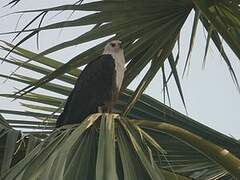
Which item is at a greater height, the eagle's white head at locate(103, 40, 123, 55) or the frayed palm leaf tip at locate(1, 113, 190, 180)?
the eagle's white head at locate(103, 40, 123, 55)

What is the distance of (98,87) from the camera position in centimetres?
346

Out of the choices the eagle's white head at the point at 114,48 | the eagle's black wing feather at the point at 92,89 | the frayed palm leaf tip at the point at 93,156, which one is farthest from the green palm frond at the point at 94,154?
the eagle's black wing feather at the point at 92,89

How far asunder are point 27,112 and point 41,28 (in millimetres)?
1088

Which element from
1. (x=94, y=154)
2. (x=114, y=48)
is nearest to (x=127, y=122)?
(x=94, y=154)

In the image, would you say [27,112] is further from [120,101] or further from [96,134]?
[96,134]

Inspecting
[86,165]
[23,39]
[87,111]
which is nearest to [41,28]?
[23,39]

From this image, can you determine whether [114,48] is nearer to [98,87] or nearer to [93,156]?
[98,87]

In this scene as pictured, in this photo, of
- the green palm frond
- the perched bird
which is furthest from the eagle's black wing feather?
the green palm frond

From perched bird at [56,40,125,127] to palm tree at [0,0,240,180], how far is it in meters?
0.10

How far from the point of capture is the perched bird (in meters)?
3.30

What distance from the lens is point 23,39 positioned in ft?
7.73

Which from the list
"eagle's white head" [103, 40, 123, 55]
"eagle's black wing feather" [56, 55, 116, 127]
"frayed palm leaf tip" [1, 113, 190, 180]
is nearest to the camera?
"frayed palm leaf tip" [1, 113, 190, 180]

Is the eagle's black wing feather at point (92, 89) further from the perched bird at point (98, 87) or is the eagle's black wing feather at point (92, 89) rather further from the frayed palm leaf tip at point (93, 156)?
the frayed palm leaf tip at point (93, 156)

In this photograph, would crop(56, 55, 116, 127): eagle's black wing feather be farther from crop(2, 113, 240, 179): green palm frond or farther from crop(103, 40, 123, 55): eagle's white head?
crop(2, 113, 240, 179): green palm frond
